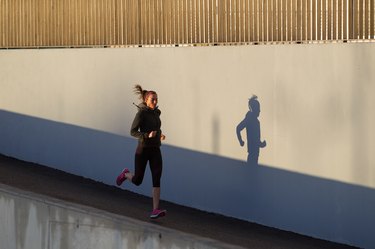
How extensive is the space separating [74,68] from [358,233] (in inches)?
254

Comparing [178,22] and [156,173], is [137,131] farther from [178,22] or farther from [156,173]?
[178,22]

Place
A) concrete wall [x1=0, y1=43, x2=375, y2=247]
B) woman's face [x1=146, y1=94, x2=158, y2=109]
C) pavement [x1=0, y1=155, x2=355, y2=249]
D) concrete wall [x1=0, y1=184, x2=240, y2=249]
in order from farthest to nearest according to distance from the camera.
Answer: concrete wall [x1=0, y1=43, x2=375, y2=247] < woman's face [x1=146, y1=94, x2=158, y2=109] < pavement [x1=0, y1=155, x2=355, y2=249] < concrete wall [x1=0, y1=184, x2=240, y2=249]

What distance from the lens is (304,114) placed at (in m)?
13.4

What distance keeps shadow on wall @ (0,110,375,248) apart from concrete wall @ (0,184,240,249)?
2832mm

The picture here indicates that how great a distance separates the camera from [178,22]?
1555 centimetres

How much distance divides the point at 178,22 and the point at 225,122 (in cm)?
186

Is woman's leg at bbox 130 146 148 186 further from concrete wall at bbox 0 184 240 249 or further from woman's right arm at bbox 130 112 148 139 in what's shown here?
concrete wall at bbox 0 184 240 249

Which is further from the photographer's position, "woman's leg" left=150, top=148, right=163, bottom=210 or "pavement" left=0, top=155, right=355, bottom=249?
"woman's leg" left=150, top=148, right=163, bottom=210

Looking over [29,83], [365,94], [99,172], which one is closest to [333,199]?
[365,94]

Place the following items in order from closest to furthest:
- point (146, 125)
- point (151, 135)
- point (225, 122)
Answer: point (151, 135)
point (146, 125)
point (225, 122)

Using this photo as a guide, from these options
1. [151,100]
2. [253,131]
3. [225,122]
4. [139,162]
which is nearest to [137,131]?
[151,100]

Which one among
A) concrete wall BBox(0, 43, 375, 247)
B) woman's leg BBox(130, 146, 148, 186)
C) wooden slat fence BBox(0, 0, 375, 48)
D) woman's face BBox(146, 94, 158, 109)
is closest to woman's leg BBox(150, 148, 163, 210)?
woman's leg BBox(130, 146, 148, 186)

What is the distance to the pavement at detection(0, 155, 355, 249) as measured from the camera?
40.9 ft

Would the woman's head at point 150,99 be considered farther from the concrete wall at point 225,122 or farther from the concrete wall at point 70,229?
the concrete wall at point 225,122
